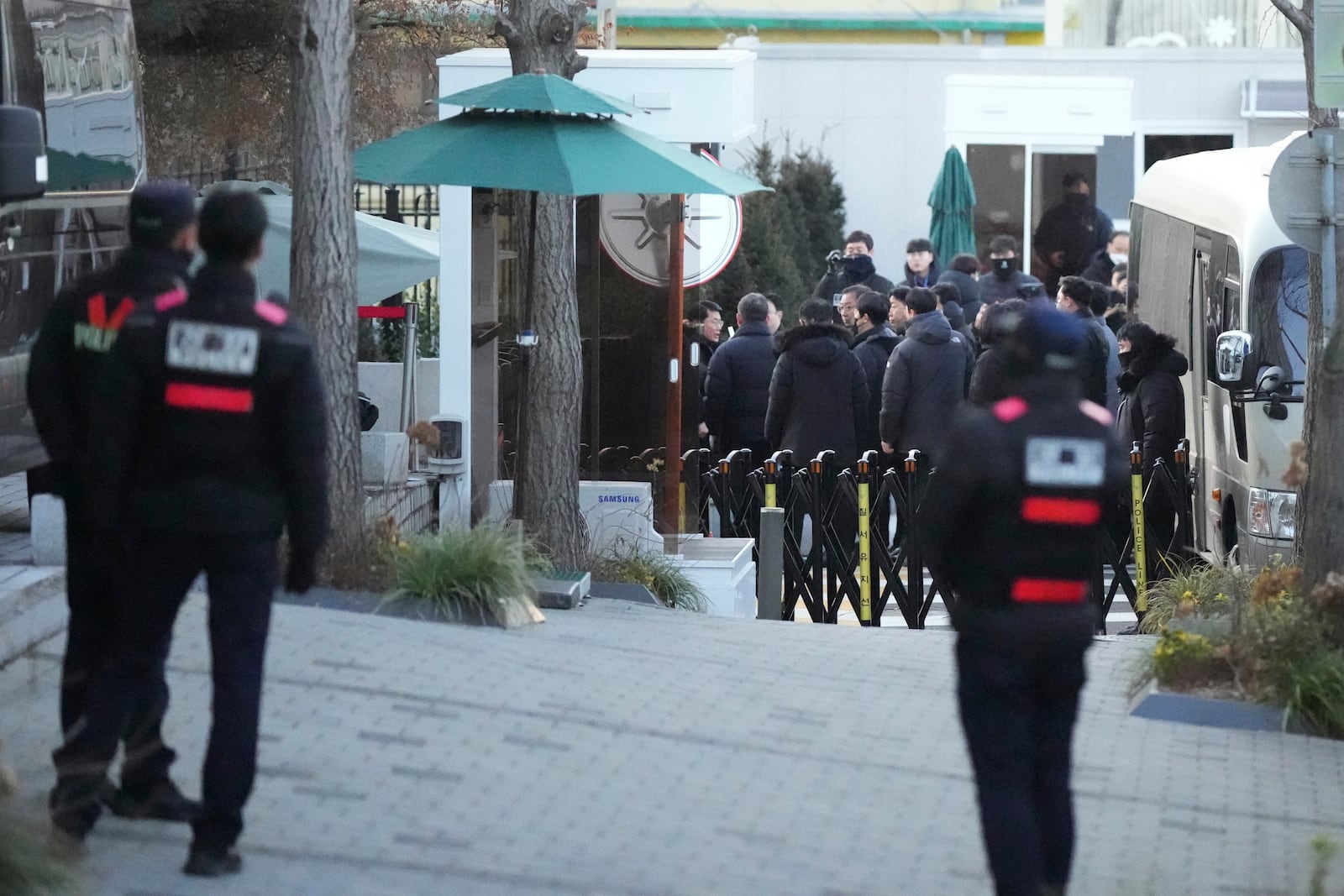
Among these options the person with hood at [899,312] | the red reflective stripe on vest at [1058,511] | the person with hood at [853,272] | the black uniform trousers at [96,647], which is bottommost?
the black uniform trousers at [96,647]

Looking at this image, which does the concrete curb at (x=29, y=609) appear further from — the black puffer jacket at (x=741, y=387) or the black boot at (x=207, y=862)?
the black puffer jacket at (x=741, y=387)

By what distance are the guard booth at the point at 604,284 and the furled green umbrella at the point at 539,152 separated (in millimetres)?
1369

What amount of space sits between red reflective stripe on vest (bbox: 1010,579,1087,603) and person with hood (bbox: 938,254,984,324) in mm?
11317

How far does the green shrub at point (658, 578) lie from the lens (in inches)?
431

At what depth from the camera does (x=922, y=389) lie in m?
12.9

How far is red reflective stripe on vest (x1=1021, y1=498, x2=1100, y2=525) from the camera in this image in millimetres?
4832

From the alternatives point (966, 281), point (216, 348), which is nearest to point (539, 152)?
point (216, 348)

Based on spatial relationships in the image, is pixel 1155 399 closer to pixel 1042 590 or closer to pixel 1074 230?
pixel 1042 590

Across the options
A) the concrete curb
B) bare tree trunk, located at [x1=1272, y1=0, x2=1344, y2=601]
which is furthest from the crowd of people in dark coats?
the concrete curb

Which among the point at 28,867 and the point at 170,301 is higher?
the point at 170,301

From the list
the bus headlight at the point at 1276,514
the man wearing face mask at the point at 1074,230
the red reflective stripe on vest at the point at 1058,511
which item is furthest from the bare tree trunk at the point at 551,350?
the man wearing face mask at the point at 1074,230

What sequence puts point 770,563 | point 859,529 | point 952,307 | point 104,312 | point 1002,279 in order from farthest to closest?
point 1002,279 < point 952,307 < point 859,529 < point 770,563 < point 104,312

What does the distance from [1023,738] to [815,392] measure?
7990 mm

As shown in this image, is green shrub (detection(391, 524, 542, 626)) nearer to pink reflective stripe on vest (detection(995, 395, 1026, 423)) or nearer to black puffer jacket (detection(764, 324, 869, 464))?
black puffer jacket (detection(764, 324, 869, 464))
